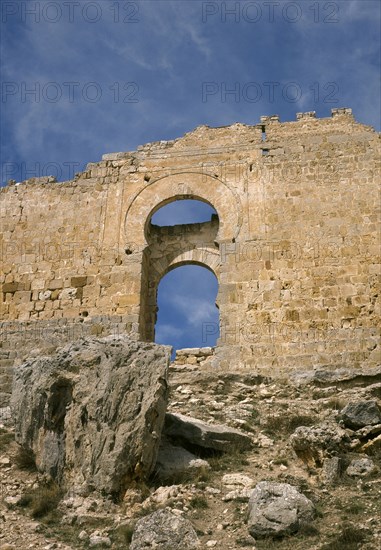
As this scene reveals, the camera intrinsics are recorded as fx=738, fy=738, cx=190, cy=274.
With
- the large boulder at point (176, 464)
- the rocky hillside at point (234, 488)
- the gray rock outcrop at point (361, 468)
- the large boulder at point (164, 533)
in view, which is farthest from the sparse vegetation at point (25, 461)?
the gray rock outcrop at point (361, 468)

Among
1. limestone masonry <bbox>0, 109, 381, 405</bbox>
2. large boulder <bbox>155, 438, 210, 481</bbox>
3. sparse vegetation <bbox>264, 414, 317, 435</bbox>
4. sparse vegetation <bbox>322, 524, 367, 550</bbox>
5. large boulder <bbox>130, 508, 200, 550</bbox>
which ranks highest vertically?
limestone masonry <bbox>0, 109, 381, 405</bbox>

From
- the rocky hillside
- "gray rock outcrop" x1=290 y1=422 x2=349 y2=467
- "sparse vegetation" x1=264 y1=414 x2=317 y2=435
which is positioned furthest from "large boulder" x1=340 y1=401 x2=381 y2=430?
"sparse vegetation" x1=264 y1=414 x2=317 y2=435

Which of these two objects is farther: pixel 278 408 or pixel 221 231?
pixel 221 231

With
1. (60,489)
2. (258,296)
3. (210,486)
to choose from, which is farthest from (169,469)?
(258,296)

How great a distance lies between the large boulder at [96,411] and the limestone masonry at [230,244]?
3377mm

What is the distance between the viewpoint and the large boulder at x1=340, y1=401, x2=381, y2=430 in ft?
33.1

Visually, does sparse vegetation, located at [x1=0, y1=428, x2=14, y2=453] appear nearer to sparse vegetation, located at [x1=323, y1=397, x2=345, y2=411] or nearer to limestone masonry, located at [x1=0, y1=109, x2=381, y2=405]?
limestone masonry, located at [x1=0, y1=109, x2=381, y2=405]

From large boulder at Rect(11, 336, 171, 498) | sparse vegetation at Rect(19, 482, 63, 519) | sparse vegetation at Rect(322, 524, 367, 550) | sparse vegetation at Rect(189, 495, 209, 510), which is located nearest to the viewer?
sparse vegetation at Rect(322, 524, 367, 550)

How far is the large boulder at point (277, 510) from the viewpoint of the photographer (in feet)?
25.0

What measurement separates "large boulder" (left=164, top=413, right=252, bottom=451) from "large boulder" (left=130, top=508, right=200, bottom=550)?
2.16 meters

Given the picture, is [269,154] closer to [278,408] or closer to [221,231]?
[221,231]

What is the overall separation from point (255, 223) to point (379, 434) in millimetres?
5851

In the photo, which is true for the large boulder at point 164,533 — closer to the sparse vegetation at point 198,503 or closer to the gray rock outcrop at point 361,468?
the sparse vegetation at point 198,503

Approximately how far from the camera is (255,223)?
48.0 feet
